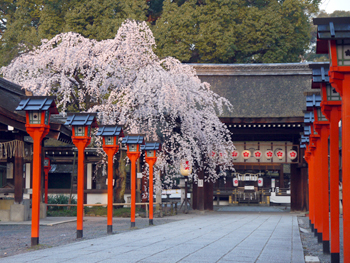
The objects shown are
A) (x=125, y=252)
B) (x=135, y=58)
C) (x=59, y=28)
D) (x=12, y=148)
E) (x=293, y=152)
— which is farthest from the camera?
(x=59, y=28)

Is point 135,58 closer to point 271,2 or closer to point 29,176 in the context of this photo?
point 29,176

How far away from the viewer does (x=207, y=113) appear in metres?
20.6

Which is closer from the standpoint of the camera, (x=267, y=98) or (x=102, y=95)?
(x=102, y=95)

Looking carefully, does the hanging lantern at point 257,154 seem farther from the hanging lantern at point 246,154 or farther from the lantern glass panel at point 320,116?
the lantern glass panel at point 320,116

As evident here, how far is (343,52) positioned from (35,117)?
639 cm

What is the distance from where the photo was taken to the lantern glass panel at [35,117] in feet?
30.8

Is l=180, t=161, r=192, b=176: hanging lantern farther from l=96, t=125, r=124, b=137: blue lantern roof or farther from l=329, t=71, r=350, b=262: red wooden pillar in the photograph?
l=329, t=71, r=350, b=262: red wooden pillar

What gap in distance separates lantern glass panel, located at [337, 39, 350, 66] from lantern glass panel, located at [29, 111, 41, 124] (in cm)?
628

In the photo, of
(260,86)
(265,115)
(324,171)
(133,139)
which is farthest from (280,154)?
(324,171)

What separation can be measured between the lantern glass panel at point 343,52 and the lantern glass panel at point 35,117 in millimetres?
6284

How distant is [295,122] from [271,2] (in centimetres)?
1340

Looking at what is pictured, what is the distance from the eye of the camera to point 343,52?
5230mm

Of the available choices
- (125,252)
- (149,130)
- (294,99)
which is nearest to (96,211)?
(149,130)

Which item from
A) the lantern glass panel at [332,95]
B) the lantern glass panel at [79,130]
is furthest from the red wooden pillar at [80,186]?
the lantern glass panel at [332,95]
